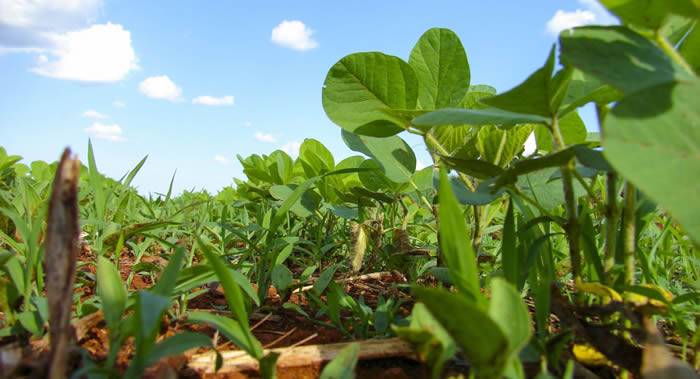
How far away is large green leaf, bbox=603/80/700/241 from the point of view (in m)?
0.72

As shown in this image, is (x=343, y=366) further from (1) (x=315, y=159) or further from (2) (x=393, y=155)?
(1) (x=315, y=159)

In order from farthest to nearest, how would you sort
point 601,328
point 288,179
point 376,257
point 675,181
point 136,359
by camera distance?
1. point 288,179
2. point 376,257
3. point 601,328
4. point 136,359
5. point 675,181

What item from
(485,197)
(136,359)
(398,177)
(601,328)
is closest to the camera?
(136,359)

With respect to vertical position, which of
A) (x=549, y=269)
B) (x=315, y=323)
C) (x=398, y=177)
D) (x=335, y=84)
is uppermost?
(x=335, y=84)

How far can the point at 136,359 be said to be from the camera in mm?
888

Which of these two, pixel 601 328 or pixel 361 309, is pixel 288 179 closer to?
pixel 361 309

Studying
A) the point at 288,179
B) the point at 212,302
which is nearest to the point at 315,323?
the point at 212,302

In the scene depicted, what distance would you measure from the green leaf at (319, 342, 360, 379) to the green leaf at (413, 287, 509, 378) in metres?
0.25

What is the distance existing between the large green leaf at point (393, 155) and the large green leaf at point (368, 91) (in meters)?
0.19

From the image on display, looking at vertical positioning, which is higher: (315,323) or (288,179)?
(288,179)

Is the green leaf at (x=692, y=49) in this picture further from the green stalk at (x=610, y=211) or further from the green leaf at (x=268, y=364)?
the green leaf at (x=268, y=364)

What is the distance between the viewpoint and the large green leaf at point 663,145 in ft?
2.36

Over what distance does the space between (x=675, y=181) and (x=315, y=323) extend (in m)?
0.93

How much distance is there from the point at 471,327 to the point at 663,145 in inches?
13.2
